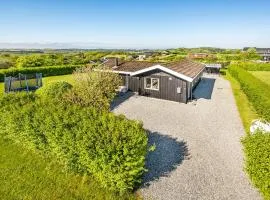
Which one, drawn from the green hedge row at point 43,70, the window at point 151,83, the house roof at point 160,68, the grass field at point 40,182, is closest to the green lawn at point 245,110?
the house roof at point 160,68

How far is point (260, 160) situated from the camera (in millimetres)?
8391

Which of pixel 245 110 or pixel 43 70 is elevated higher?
pixel 43 70

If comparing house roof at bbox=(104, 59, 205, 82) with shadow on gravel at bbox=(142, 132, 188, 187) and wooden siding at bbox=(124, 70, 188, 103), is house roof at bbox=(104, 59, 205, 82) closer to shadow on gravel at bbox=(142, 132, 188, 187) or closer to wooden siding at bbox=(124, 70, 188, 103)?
wooden siding at bbox=(124, 70, 188, 103)

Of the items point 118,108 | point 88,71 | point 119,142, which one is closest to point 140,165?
point 119,142

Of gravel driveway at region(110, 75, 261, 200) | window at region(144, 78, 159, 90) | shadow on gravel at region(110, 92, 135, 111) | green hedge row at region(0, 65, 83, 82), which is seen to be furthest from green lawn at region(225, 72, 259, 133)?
green hedge row at region(0, 65, 83, 82)

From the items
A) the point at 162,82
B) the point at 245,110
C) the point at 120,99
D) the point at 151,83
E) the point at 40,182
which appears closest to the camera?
the point at 40,182

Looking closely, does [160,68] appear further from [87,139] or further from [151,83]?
[87,139]

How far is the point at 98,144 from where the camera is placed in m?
8.88

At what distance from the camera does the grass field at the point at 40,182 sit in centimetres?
919

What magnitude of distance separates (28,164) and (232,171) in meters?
9.78

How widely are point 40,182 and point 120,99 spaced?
15421 mm

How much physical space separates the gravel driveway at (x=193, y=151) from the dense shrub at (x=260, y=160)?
894 millimetres

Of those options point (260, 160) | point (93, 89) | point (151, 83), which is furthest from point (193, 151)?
point (151, 83)

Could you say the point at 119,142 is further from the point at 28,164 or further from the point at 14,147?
the point at 14,147
